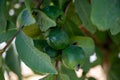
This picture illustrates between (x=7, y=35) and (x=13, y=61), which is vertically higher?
(x=7, y=35)

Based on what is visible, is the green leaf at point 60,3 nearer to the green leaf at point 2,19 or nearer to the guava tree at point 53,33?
the guava tree at point 53,33

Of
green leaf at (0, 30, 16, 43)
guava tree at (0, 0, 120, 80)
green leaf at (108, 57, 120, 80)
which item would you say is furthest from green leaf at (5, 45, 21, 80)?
green leaf at (108, 57, 120, 80)

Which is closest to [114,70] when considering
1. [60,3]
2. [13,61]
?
[13,61]

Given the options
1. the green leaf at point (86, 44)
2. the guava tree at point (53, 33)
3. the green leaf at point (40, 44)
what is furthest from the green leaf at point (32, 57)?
the green leaf at point (86, 44)

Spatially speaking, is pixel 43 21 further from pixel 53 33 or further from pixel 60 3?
pixel 60 3

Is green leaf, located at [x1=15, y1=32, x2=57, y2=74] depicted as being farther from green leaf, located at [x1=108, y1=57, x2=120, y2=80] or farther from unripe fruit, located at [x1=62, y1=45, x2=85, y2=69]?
green leaf, located at [x1=108, y1=57, x2=120, y2=80]
